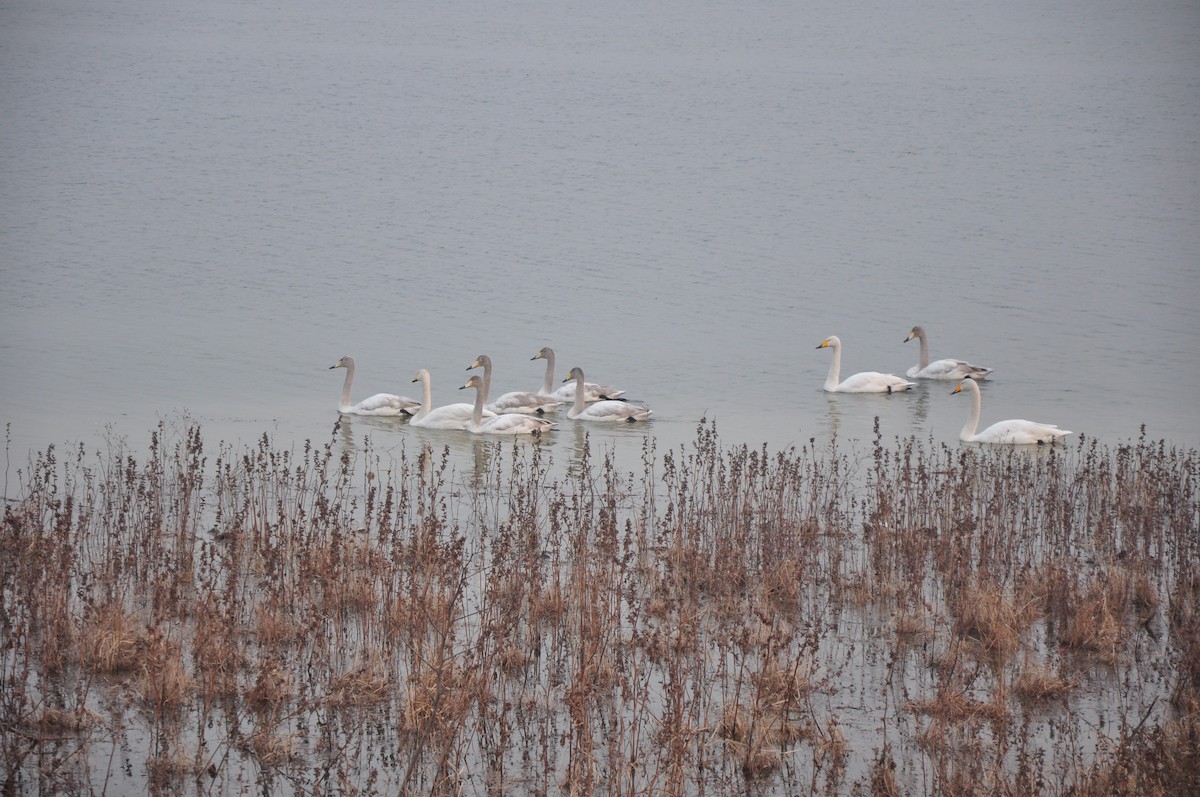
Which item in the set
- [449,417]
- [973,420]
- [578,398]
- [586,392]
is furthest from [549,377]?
[973,420]

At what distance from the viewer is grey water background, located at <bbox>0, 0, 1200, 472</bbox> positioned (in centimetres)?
2141

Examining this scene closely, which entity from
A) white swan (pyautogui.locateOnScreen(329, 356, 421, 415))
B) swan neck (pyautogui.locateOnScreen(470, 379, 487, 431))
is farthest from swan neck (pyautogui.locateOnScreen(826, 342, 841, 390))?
white swan (pyautogui.locateOnScreen(329, 356, 421, 415))

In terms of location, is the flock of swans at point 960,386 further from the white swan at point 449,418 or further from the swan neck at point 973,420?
the white swan at point 449,418

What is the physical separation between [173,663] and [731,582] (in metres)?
3.40

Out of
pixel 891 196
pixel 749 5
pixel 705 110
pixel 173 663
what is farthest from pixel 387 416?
pixel 749 5

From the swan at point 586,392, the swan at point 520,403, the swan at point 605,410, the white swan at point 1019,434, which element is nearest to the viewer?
the white swan at point 1019,434

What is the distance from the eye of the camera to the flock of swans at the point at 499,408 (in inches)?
642

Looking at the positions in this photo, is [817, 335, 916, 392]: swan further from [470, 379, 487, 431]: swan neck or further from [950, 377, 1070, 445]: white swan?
[470, 379, 487, 431]: swan neck

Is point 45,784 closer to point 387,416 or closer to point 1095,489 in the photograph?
point 1095,489

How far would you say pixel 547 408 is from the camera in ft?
59.0

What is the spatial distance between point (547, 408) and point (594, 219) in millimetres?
29527

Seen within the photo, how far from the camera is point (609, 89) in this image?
74188 millimetres

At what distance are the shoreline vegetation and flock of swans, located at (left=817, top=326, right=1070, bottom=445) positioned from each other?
5.62m

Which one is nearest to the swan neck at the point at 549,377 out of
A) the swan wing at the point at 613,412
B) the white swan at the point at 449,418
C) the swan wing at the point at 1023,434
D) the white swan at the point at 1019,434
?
the swan wing at the point at 613,412
